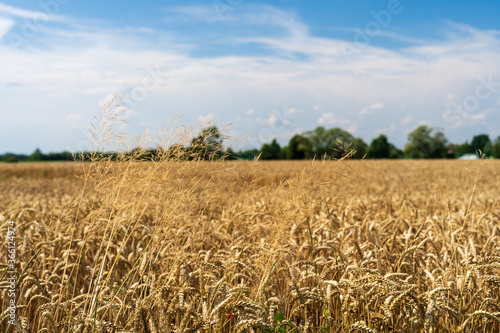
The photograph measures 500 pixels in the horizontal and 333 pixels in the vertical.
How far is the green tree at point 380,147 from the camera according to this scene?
102m

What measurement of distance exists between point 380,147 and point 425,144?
60.7 ft

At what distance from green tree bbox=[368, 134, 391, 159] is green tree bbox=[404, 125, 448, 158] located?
8.61 meters

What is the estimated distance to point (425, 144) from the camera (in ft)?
366

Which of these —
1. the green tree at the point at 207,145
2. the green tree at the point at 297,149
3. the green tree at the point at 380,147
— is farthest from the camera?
the green tree at the point at 380,147

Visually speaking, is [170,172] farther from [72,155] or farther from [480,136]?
[480,136]

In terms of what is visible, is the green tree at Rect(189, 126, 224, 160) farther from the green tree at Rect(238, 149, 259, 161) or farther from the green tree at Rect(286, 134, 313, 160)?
the green tree at Rect(286, 134, 313, 160)

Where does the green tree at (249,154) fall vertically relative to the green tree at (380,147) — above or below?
below

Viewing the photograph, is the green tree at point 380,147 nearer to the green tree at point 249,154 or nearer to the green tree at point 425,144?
the green tree at point 425,144

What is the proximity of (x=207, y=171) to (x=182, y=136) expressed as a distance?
1.16 ft

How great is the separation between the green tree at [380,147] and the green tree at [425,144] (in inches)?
339

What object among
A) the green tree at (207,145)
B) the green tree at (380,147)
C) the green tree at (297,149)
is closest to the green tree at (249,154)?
the green tree at (207,145)

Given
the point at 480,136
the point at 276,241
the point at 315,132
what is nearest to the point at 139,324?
the point at 276,241

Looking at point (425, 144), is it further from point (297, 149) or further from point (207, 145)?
point (207, 145)

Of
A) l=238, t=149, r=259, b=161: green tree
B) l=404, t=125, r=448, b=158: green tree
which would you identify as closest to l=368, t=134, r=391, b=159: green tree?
l=404, t=125, r=448, b=158: green tree
